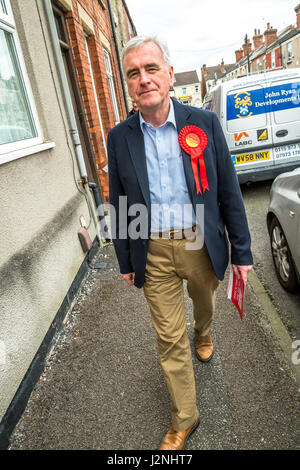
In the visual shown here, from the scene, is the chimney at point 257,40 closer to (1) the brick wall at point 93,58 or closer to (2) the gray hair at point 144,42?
(1) the brick wall at point 93,58

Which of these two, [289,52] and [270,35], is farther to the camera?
A: [270,35]

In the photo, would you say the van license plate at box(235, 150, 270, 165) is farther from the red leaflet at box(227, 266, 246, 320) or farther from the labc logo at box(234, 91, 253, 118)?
the red leaflet at box(227, 266, 246, 320)

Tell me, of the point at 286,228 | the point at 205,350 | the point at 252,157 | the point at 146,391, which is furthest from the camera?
the point at 252,157

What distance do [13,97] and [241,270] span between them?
8.90 ft

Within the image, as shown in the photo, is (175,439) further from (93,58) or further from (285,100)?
(93,58)

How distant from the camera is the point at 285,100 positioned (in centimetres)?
604

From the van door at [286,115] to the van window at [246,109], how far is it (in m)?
0.17

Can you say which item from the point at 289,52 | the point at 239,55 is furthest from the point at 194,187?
the point at 239,55


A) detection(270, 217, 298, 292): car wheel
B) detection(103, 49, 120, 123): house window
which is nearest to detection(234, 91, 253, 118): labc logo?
detection(270, 217, 298, 292): car wheel

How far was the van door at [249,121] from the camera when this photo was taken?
6.05 meters

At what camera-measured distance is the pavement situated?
80.5 inches

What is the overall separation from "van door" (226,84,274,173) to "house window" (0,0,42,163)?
3.97 meters

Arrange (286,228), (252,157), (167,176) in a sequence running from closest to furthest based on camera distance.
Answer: (167,176) → (286,228) → (252,157)
